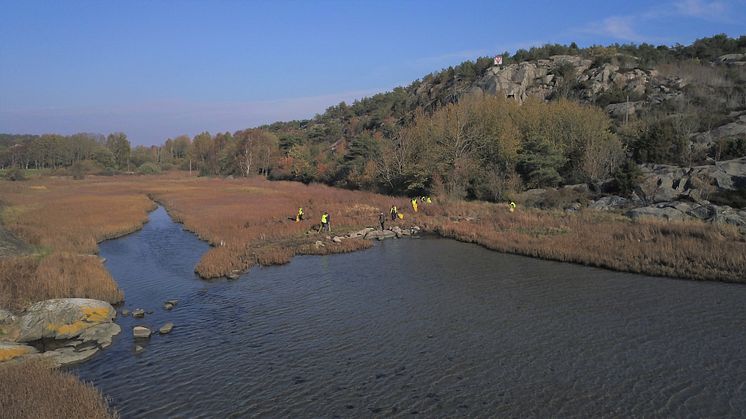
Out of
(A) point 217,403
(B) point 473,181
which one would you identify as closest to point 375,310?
(A) point 217,403

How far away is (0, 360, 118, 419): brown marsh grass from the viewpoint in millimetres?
9711

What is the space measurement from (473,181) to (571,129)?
1247cm

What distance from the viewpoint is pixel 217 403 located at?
37.5 ft

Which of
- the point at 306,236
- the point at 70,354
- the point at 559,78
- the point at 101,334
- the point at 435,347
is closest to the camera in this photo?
the point at 70,354

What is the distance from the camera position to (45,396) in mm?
10484

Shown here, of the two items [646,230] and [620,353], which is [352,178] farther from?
[620,353]

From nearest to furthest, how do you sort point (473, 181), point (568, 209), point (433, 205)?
point (568, 209) < point (433, 205) < point (473, 181)

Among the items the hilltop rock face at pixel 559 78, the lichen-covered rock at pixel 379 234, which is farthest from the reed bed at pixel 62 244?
the hilltop rock face at pixel 559 78

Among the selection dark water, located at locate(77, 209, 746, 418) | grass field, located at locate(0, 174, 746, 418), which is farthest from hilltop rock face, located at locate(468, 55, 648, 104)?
dark water, located at locate(77, 209, 746, 418)

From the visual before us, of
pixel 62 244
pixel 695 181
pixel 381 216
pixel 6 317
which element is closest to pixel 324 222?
pixel 381 216

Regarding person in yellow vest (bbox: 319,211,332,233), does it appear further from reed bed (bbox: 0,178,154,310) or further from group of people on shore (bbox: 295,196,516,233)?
reed bed (bbox: 0,178,154,310)

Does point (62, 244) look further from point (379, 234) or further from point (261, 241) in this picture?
point (379, 234)

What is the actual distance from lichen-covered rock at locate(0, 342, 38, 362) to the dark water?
193cm

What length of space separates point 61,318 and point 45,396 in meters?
6.62
